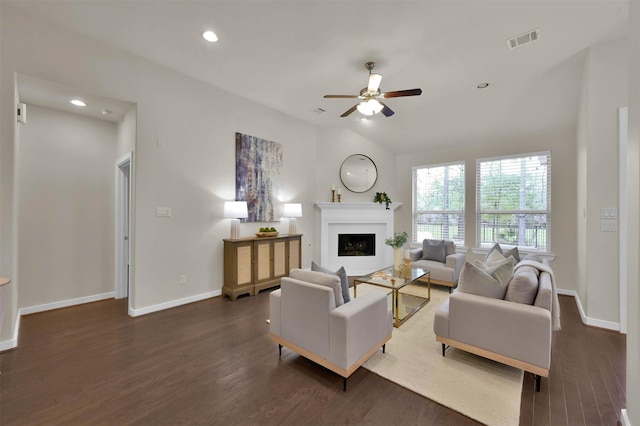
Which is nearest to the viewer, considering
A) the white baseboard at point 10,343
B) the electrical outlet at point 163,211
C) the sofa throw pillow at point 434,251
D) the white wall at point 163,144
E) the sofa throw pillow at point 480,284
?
the sofa throw pillow at point 480,284

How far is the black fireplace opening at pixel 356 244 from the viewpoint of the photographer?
5.93m

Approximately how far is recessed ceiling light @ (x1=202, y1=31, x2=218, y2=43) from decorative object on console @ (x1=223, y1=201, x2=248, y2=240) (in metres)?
2.11

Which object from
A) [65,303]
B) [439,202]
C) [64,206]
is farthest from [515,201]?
[65,303]

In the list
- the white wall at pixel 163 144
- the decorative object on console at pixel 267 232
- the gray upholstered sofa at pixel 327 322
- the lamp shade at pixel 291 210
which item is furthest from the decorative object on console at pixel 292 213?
the gray upholstered sofa at pixel 327 322

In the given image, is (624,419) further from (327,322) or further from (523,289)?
(327,322)

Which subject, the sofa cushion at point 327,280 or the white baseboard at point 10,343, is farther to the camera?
the white baseboard at point 10,343

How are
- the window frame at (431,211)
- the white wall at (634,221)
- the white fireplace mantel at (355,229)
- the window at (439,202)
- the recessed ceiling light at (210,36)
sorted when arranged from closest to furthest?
1. the white wall at (634,221)
2. the recessed ceiling light at (210,36)
3. the window frame at (431,211)
4. the window at (439,202)
5. the white fireplace mantel at (355,229)

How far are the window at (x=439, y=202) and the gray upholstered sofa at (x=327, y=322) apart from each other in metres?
3.84

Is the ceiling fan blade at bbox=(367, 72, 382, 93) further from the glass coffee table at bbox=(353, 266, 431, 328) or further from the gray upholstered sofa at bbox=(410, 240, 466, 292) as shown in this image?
the gray upholstered sofa at bbox=(410, 240, 466, 292)

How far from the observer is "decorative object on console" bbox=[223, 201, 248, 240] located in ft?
13.4

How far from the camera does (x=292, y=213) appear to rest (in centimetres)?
499

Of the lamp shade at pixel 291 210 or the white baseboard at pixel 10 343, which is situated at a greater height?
the lamp shade at pixel 291 210

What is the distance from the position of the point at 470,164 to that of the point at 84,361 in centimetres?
631

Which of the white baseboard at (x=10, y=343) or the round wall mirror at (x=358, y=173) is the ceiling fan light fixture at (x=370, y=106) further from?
the white baseboard at (x=10, y=343)
